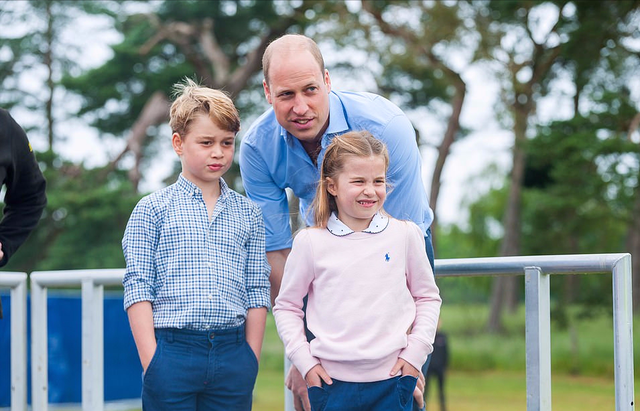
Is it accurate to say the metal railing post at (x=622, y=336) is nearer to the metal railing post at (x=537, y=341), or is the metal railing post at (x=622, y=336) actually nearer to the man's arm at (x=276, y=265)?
the metal railing post at (x=537, y=341)

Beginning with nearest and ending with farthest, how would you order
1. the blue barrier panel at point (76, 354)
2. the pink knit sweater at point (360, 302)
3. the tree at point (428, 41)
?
the pink knit sweater at point (360, 302), the blue barrier panel at point (76, 354), the tree at point (428, 41)

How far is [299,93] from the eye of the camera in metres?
2.20

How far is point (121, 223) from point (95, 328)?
1498cm

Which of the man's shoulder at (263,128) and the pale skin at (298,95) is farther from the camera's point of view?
the man's shoulder at (263,128)

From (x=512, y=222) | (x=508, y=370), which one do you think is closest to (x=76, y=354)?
(x=508, y=370)

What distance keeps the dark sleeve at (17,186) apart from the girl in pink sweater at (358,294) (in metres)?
0.87

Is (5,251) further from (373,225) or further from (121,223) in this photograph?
(121,223)

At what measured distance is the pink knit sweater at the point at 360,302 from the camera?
1985 millimetres

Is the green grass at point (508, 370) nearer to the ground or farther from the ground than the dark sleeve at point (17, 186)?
nearer to the ground

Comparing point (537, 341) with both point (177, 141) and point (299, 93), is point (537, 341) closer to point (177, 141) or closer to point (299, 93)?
point (299, 93)

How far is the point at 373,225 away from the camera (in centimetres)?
208

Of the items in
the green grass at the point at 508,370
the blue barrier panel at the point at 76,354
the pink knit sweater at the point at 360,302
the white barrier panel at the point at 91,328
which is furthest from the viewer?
the green grass at the point at 508,370

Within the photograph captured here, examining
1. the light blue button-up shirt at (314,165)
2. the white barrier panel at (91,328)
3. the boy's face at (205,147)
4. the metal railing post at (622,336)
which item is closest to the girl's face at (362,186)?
the light blue button-up shirt at (314,165)

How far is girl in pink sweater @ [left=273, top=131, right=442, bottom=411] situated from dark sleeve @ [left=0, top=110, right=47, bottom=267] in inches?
34.2
